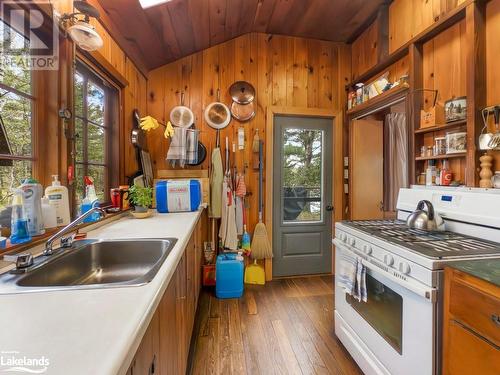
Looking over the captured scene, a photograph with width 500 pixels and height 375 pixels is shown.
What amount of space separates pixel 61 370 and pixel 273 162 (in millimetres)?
2678

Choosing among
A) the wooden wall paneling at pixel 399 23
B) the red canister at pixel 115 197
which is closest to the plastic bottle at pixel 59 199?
the red canister at pixel 115 197

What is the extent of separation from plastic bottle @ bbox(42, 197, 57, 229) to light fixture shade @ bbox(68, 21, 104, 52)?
83cm

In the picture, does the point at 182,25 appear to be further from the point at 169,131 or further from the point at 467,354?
the point at 467,354

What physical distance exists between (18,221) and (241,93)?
2319 mm

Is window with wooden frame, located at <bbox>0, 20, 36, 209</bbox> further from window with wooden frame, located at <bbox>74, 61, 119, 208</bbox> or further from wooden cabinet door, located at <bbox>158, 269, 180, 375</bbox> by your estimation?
wooden cabinet door, located at <bbox>158, 269, 180, 375</bbox>

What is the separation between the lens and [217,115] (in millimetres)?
2820

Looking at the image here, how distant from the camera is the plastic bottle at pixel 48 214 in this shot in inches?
49.3

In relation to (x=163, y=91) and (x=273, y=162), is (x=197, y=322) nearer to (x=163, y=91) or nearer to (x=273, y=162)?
(x=273, y=162)

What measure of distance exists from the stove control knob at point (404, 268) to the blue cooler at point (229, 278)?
5.14 ft

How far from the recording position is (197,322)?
211 centimetres

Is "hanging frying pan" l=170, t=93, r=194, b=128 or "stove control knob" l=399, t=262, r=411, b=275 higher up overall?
"hanging frying pan" l=170, t=93, r=194, b=128

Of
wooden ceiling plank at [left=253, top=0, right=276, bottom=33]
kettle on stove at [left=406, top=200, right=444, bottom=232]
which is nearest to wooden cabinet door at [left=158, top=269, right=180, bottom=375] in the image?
kettle on stove at [left=406, top=200, right=444, bottom=232]
